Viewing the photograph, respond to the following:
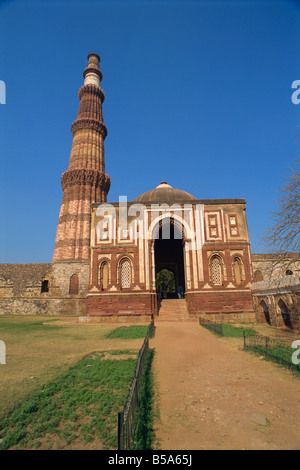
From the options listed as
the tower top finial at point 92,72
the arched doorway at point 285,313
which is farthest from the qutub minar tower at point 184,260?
the tower top finial at point 92,72

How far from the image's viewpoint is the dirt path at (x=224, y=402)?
13.3 feet

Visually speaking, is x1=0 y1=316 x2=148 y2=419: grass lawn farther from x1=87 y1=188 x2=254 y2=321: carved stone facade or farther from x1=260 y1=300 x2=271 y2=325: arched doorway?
x1=260 y1=300 x2=271 y2=325: arched doorway

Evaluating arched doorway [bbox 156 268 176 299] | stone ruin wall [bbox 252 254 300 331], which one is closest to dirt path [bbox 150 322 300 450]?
stone ruin wall [bbox 252 254 300 331]

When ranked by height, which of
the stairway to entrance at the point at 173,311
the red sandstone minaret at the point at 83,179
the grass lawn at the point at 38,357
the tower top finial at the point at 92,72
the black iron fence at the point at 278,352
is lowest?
the black iron fence at the point at 278,352

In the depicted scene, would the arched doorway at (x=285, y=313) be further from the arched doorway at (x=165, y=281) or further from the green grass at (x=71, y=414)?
the arched doorway at (x=165, y=281)

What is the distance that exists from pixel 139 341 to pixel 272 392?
271 inches

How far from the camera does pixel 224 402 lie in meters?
5.45

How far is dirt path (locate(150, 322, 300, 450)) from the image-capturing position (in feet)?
13.3

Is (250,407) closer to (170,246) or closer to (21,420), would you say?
(21,420)

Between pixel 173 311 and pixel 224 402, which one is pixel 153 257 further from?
pixel 224 402

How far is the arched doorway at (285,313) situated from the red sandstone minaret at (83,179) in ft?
72.3

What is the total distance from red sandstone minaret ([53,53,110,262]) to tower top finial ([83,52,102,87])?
171mm
